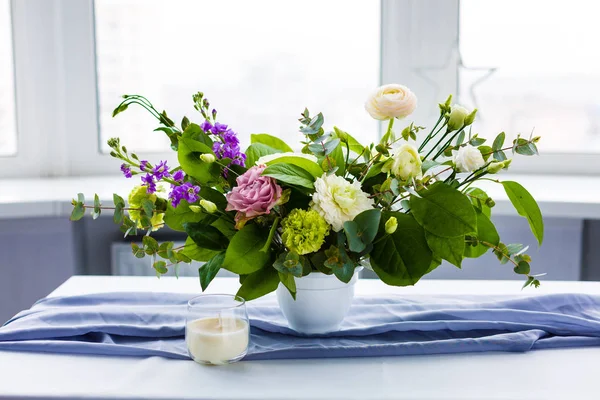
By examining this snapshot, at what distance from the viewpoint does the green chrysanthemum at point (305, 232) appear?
0.85 metres

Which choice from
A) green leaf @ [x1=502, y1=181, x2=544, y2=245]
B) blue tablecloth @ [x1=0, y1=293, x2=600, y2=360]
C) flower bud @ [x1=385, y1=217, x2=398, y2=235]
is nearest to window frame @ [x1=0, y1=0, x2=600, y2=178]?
blue tablecloth @ [x1=0, y1=293, x2=600, y2=360]

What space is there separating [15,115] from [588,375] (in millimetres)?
1770

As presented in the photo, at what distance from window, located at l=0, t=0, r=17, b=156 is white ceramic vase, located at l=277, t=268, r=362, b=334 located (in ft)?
4.63

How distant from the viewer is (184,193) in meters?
0.91

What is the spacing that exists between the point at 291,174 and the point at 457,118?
0.76 feet

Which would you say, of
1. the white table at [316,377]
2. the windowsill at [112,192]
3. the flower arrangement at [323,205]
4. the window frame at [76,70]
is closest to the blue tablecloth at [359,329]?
the white table at [316,377]

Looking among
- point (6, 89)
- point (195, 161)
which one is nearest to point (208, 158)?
point (195, 161)

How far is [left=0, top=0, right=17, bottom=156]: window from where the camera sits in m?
2.01

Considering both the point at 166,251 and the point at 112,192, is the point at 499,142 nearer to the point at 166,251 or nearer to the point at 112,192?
the point at 166,251

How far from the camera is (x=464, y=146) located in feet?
2.97

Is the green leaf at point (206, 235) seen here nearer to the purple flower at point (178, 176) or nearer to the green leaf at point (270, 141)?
the purple flower at point (178, 176)

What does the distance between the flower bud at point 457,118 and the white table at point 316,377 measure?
1.06 feet

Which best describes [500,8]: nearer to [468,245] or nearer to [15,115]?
[468,245]

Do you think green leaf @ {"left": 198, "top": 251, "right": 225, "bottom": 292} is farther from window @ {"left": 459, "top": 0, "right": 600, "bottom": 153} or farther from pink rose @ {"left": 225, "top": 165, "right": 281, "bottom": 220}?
window @ {"left": 459, "top": 0, "right": 600, "bottom": 153}
